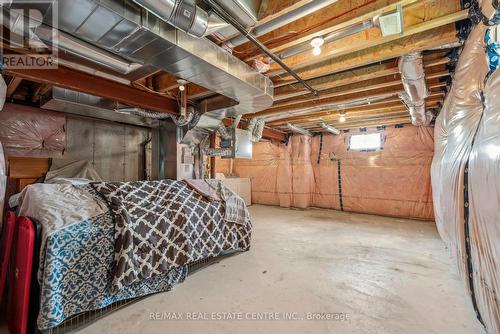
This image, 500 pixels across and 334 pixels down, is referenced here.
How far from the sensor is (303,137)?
20.6 ft

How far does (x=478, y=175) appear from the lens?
1.42m

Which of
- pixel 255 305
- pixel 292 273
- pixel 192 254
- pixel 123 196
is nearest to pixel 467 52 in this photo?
pixel 292 273

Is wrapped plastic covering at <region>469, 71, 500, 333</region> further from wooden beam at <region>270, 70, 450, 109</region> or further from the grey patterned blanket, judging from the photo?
the grey patterned blanket

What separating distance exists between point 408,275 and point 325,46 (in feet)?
8.21

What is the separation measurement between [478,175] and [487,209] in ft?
0.87

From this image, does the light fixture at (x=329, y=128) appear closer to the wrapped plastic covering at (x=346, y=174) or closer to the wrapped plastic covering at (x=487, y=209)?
the wrapped plastic covering at (x=346, y=174)

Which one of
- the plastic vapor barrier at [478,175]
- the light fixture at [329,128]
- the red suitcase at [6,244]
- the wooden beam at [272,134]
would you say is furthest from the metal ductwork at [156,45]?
the wooden beam at [272,134]

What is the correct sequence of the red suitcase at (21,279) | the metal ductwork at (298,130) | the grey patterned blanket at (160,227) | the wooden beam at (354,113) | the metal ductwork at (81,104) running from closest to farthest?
the red suitcase at (21,279) → the grey patterned blanket at (160,227) → the metal ductwork at (81,104) → the wooden beam at (354,113) → the metal ductwork at (298,130)

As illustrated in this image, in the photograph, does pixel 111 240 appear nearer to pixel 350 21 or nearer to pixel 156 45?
pixel 156 45

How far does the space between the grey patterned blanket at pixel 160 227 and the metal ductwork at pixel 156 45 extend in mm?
1186

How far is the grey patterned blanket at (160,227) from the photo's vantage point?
1.81 metres

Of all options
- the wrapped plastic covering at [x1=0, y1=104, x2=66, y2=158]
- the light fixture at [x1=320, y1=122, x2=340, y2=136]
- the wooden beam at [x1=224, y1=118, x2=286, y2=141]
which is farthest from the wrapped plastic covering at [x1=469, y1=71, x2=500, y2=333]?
the wrapped plastic covering at [x1=0, y1=104, x2=66, y2=158]

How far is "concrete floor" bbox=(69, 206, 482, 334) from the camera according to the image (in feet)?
5.15

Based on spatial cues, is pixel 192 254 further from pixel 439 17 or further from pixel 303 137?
pixel 303 137
